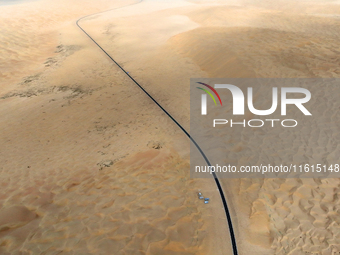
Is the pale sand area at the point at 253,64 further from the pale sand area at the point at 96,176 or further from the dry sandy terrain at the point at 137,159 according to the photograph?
the pale sand area at the point at 96,176

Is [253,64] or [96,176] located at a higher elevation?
[253,64]

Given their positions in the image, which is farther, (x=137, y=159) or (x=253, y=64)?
(x=253, y=64)

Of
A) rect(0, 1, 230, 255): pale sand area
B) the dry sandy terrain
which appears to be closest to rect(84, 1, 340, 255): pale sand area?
the dry sandy terrain

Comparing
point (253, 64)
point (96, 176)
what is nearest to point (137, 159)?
point (96, 176)

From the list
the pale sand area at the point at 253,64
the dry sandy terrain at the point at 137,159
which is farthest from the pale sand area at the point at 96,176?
the pale sand area at the point at 253,64

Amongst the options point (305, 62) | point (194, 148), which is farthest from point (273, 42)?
point (194, 148)

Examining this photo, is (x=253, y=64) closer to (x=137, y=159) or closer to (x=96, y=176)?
(x=137, y=159)

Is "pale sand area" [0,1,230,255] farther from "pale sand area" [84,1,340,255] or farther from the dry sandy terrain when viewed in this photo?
"pale sand area" [84,1,340,255]

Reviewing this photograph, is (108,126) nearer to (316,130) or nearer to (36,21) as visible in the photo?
(316,130)
